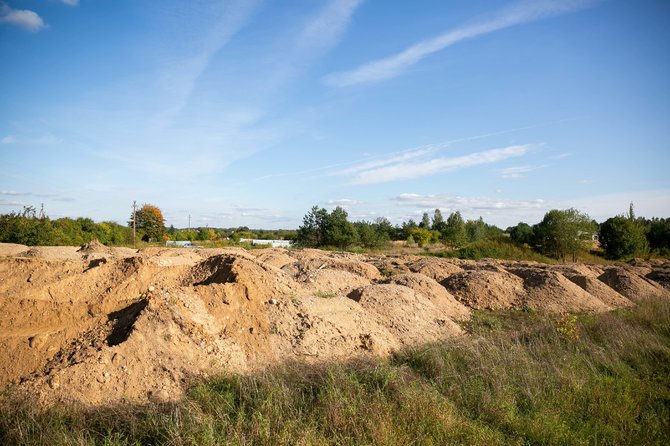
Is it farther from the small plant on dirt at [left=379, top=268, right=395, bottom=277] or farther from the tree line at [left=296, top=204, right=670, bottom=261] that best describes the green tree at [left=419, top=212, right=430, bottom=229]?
the small plant on dirt at [left=379, top=268, right=395, bottom=277]

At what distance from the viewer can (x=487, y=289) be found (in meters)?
12.9

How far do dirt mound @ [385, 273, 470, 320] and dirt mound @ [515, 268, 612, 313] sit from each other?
2.73 meters

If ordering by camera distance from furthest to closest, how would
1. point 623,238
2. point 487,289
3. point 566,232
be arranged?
point 623,238, point 566,232, point 487,289

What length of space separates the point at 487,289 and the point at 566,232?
22393mm

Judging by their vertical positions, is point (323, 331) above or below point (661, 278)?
above

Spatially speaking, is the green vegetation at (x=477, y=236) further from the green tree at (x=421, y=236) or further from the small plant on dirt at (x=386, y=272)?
the small plant on dirt at (x=386, y=272)

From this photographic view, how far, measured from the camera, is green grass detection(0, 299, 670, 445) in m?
3.56

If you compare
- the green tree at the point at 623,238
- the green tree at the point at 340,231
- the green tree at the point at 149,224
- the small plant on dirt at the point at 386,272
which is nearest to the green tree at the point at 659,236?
the green tree at the point at 623,238

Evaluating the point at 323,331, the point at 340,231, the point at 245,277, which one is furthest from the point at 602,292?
the point at 340,231

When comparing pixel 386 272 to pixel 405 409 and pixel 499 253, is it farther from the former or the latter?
pixel 499 253

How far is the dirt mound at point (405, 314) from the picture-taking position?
8156 mm

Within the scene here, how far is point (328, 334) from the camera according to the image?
6840 mm

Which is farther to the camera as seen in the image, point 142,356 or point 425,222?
point 425,222

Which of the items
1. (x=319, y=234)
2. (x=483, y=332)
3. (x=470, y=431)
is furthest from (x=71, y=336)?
(x=319, y=234)
